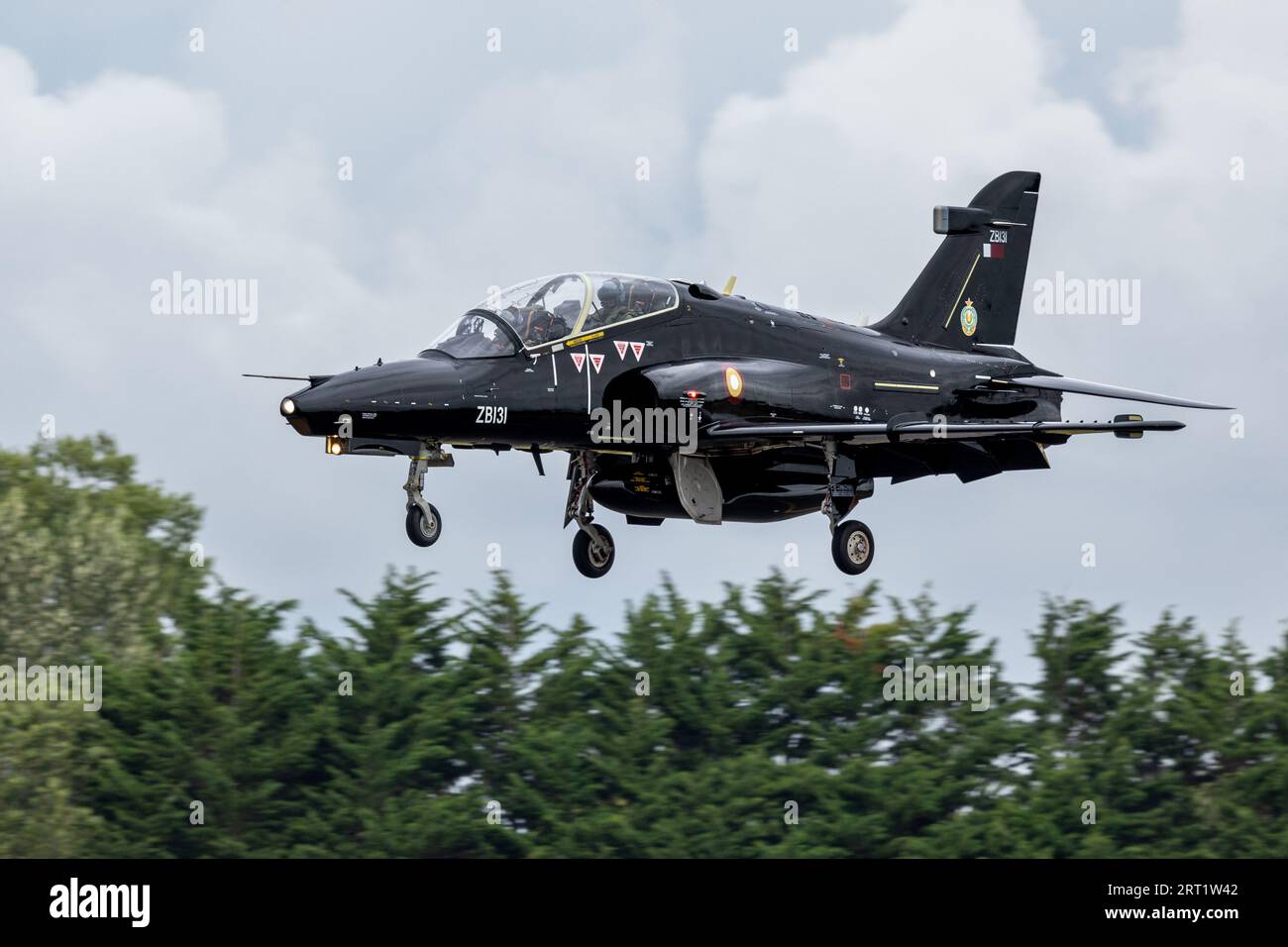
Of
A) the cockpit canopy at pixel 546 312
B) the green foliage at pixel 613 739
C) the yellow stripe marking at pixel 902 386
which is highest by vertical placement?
the cockpit canopy at pixel 546 312

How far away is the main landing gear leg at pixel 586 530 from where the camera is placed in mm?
28703

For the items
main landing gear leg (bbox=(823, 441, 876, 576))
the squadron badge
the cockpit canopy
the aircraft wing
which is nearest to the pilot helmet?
the cockpit canopy

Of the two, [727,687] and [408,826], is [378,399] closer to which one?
[408,826]

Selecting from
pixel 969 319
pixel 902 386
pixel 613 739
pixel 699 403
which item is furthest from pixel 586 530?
pixel 613 739

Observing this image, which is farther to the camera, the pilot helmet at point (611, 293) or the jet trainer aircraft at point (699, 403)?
the pilot helmet at point (611, 293)

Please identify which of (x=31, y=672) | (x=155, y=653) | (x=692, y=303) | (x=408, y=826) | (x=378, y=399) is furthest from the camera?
(x=155, y=653)

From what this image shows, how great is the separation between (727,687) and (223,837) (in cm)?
1337

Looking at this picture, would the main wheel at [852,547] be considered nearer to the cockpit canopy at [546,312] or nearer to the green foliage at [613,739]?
the cockpit canopy at [546,312]

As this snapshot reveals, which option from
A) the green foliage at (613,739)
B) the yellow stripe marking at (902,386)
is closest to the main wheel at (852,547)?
the yellow stripe marking at (902,386)

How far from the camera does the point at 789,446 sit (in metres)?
28.3

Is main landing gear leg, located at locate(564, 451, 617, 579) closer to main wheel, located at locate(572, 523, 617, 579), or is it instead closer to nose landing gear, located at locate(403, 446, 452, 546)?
main wheel, located at locate(572, 523, 617, 579)

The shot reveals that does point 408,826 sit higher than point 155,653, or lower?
lower

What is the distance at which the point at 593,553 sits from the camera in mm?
28812
